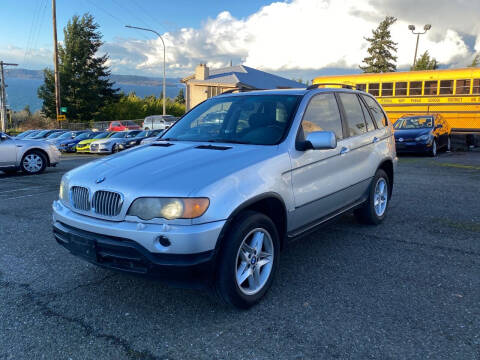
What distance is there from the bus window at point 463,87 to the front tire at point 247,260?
1809 centimetres

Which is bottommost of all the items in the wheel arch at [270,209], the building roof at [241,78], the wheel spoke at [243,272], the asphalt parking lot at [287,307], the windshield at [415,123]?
the asphalt parking lot at [287,307]

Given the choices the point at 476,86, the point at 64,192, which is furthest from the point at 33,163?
the point at 476,86

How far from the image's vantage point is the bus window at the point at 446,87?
1831 centimetres

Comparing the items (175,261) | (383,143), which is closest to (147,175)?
(175,261)

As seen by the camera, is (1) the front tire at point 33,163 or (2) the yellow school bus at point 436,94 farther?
(2) the yellow school bus at point 436,94

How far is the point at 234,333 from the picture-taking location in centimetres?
283

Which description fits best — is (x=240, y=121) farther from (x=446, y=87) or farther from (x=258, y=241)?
(x=446, y=87)

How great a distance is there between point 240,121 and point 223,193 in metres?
1.43

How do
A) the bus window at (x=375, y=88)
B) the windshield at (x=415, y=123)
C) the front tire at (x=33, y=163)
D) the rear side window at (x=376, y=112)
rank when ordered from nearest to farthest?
1. the rear side window at (x=376, y=112)
2. the front tire at (x=33, y=163)
3. the windshield at (x=415, y=123)
4. the bus window at (x=375, y=88)

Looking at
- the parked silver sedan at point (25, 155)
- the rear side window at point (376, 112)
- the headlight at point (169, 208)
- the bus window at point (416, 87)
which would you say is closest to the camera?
the headlight at point (169, 208)

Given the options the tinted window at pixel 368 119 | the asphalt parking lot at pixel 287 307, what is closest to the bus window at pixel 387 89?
the tinted window at pixel 368 119

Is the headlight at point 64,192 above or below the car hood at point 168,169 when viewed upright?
below

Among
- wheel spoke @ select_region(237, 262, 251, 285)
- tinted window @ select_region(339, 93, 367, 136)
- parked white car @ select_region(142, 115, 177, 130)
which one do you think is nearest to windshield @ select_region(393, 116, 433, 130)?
Result: tinted window @ select_region(339, 93, 367, 136)

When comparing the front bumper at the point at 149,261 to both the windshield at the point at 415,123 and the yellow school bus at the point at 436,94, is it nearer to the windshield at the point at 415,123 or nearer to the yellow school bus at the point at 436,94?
the windshield at the point at 415,123
